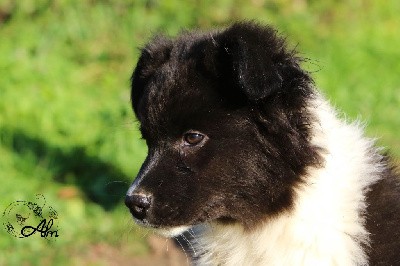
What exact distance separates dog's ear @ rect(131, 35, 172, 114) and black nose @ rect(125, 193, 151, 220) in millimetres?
774

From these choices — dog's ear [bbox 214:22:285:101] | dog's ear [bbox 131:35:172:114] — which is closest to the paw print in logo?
dog's ear [bbox 131:35:172:114]

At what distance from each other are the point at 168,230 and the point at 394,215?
1.17 m

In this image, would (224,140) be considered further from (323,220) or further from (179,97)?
(323,220)

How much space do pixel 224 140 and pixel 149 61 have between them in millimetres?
823

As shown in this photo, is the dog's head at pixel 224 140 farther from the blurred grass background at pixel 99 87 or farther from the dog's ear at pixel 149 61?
the blurred grass background at pixel 99 87

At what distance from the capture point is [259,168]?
14.5 ft

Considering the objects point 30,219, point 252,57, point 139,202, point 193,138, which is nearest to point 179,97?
point 193,138

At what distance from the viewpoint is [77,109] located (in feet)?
29.1

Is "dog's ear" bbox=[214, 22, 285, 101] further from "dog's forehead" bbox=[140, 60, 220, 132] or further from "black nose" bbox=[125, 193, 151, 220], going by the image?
"black nose" bbox=[125, 193, 151, 220]

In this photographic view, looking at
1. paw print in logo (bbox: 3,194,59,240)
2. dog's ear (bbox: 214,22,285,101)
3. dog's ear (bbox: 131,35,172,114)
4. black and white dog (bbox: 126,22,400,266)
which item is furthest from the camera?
paw print in logo (bbox: 3,194,59,240)

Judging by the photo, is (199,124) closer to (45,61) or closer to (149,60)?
(149,60)

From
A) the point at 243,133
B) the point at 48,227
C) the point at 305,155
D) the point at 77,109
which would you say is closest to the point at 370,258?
the point at 305,155

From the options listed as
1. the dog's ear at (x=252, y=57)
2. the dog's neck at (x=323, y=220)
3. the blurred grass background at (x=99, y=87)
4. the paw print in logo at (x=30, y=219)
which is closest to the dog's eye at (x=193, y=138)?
the dog's ear at (x=252, y=57)

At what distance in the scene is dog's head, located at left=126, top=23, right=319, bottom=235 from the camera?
14.3 feet
